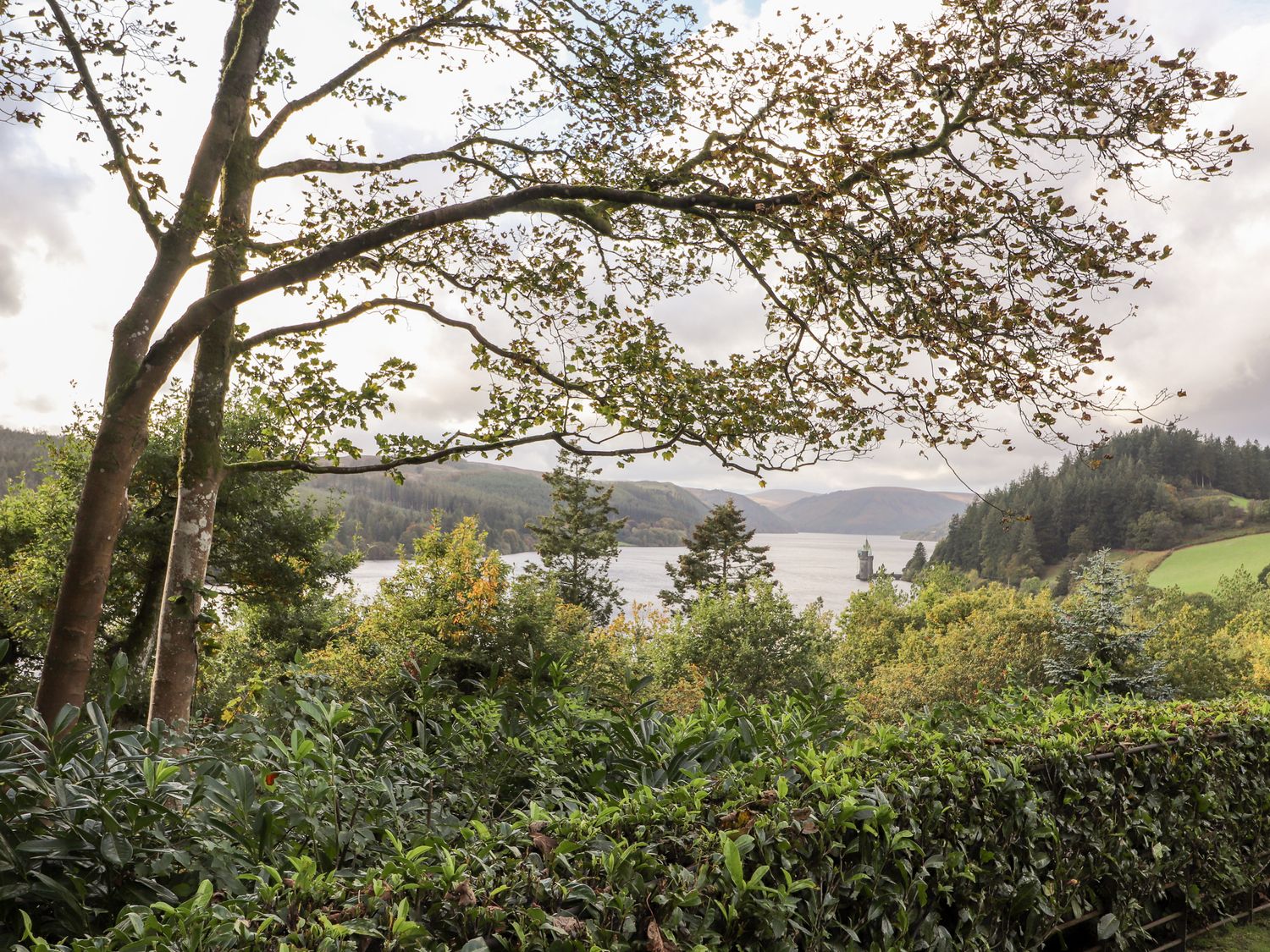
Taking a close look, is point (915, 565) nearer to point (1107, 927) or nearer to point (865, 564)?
point (865, 564)

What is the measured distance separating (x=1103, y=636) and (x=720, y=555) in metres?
29.1

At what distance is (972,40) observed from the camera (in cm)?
479

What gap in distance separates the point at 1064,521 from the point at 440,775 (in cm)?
6919

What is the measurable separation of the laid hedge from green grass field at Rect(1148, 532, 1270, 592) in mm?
60215

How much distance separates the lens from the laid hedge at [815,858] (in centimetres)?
155

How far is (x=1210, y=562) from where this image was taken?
57125mm

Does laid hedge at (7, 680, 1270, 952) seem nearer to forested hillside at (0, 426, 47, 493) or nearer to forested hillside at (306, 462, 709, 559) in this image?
forested hillside at (306, 462, 709, 559)

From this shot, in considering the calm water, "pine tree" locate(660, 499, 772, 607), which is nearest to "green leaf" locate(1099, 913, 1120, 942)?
the calm water

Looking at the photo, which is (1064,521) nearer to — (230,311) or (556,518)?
(556,518)

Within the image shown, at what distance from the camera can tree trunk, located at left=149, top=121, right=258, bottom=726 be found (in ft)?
17.5

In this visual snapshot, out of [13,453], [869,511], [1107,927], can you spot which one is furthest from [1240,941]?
[869,511]

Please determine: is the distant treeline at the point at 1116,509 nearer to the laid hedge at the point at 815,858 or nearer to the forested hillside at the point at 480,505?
the forested hillside at the point at 480,505

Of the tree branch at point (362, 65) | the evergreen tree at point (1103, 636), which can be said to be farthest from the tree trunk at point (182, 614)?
A: the evergreen tree at point (1103, 636)

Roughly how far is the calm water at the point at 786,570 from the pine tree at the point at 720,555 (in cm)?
187
